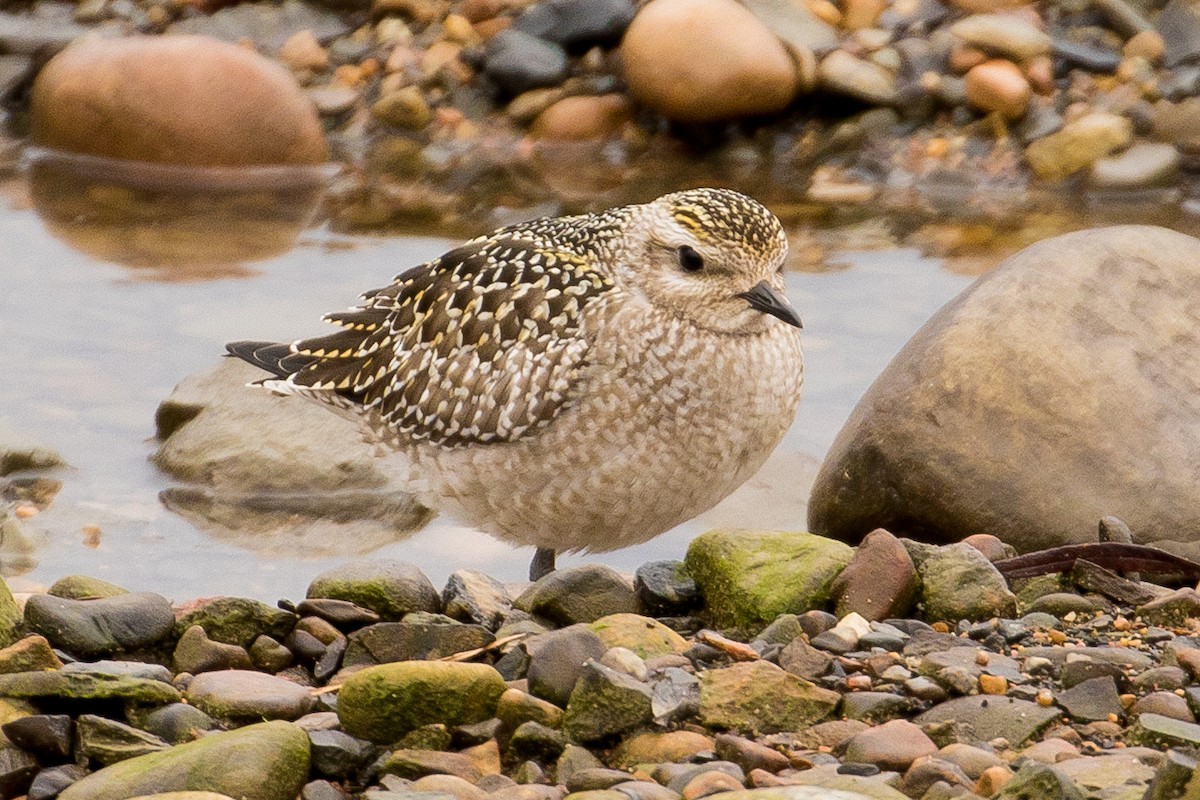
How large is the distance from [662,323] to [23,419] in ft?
14.4

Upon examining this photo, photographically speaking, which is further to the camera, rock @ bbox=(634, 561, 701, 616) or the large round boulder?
the large round boulder

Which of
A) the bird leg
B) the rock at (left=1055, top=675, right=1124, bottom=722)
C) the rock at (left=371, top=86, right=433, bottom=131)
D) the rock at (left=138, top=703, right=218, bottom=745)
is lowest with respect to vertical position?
the bird leg

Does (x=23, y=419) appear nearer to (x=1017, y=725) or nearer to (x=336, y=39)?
(x=336, y=39)

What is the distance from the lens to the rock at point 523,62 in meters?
12.7

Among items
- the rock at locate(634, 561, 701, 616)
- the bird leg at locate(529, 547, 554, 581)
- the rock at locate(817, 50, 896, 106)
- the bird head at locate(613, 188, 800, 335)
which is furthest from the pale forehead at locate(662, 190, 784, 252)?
the rock at locate(817, 50, 896, 106)

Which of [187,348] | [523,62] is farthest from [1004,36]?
[187,348]

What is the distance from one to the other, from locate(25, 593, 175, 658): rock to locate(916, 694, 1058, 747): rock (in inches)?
90.6

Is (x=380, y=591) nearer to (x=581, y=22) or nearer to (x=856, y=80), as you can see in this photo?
(x=856, y=80)

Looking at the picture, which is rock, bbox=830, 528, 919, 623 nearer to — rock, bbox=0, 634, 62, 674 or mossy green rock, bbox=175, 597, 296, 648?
mossy green rock, bbox=175, 597, 296, 648

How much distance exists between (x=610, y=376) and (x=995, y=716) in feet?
6.84

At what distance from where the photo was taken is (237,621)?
5.43 m

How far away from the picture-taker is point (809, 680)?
4766 mm

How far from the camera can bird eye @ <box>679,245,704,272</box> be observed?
6188 mm

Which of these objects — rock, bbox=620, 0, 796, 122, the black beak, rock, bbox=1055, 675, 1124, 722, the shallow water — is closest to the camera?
rock, bbox=1055, 675, 1124, 722
